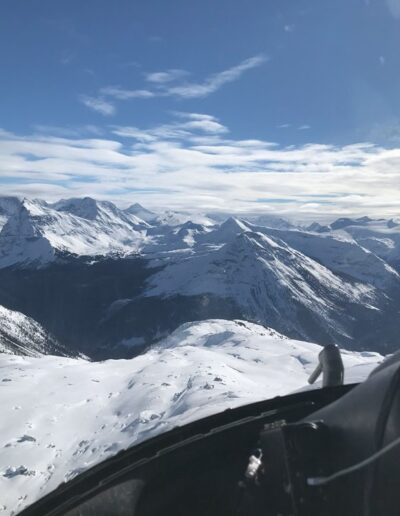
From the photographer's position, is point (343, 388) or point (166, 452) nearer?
point (166, 452)

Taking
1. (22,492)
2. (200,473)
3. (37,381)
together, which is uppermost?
(200,473)

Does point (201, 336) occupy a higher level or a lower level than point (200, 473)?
lower

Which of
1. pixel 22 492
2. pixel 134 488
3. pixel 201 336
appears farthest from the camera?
pixel 201 336

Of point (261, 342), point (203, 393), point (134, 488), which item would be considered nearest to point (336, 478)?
point (134, 488)

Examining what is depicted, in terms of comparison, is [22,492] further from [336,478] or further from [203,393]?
[336,478]

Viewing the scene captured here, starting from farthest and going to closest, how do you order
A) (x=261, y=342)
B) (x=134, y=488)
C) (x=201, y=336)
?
(x=201, y=336)
(x=261, y=342)
(x=134, y=488)

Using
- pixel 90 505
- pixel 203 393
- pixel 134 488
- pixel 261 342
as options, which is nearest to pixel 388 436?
pixel 134 488
